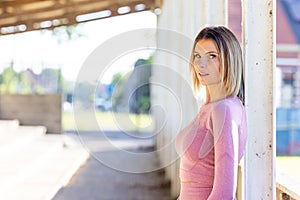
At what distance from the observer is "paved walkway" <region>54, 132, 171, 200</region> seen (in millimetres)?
4059

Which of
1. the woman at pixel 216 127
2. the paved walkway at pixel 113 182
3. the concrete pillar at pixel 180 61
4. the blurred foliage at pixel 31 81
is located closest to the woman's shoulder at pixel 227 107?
the woman at pixel 216 127

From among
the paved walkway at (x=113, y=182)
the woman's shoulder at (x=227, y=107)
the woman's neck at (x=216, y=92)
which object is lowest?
the paved walkway at (x=113, y=182)

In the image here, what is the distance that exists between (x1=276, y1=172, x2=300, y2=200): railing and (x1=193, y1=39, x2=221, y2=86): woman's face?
2.63 ft

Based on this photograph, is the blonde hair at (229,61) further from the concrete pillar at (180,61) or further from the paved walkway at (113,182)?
the paved walkway at (113,182)

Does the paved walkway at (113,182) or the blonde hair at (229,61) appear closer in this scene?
the blonde hair at (229,61)

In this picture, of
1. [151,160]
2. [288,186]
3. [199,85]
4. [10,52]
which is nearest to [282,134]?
[151,160]

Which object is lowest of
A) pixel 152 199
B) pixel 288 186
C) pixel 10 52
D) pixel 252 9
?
pixel 152 199

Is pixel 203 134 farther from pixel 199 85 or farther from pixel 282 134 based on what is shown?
pixel 282 134

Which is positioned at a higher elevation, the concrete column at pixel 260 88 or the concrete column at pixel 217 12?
the concrete column at pixel 217 12

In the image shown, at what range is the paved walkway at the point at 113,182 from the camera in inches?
160

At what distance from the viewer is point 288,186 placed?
183 centimetres

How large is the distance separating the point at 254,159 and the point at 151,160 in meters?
4.18

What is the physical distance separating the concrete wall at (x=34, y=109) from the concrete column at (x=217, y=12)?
19.4ft

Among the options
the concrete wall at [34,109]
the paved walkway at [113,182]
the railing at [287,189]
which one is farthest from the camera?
the concrete wall at [34,109]
